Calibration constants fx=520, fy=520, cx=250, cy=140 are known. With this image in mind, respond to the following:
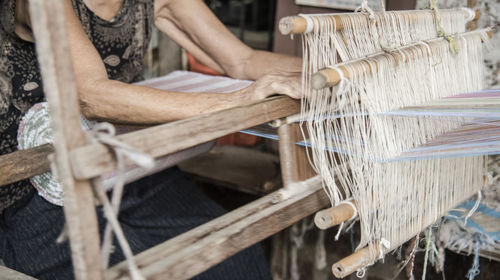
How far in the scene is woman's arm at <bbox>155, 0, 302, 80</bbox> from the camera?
2.01 metres

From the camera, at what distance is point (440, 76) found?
5.09 feet

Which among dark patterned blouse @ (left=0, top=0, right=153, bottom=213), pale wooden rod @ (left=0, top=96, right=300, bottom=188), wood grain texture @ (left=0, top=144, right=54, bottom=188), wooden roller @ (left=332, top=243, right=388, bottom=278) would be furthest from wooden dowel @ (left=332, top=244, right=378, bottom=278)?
dark patterned blouse @ (left=0, top=0, right=153, bottom=213)

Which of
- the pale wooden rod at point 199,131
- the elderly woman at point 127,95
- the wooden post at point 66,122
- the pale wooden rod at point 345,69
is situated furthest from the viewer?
Answer: the elderly woman at point 127,95

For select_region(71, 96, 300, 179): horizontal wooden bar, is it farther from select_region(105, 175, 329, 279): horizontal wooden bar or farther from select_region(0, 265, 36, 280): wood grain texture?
select_region(0, 265, 36, 280): wood grain texture

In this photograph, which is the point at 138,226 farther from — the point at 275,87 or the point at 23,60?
the point at 275,87

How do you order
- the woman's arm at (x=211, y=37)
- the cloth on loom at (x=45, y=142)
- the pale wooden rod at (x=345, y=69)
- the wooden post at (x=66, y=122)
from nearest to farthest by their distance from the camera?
the wooden post at (x=66, y=122)
the pale wooden rod at (x=345, y=69)
the cloth on loom at (x=45, y=142)
the woman's arm at (x=211, y=37)

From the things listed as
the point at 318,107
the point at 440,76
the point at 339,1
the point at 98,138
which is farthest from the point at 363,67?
the point at 339,1

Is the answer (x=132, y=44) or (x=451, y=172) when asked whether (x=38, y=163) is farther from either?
(x=451, y=172)

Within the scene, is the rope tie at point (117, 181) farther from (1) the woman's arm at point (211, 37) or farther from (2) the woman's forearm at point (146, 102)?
(1) the woman's arm at point (211, 37)

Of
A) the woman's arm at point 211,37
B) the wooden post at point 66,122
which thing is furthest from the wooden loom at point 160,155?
the woman's arm at point 211,37

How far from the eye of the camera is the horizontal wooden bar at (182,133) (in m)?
0.83

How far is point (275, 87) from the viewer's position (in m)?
1.26

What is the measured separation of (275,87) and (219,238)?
0.40 m

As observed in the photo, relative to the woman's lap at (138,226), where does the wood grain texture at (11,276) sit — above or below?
above
